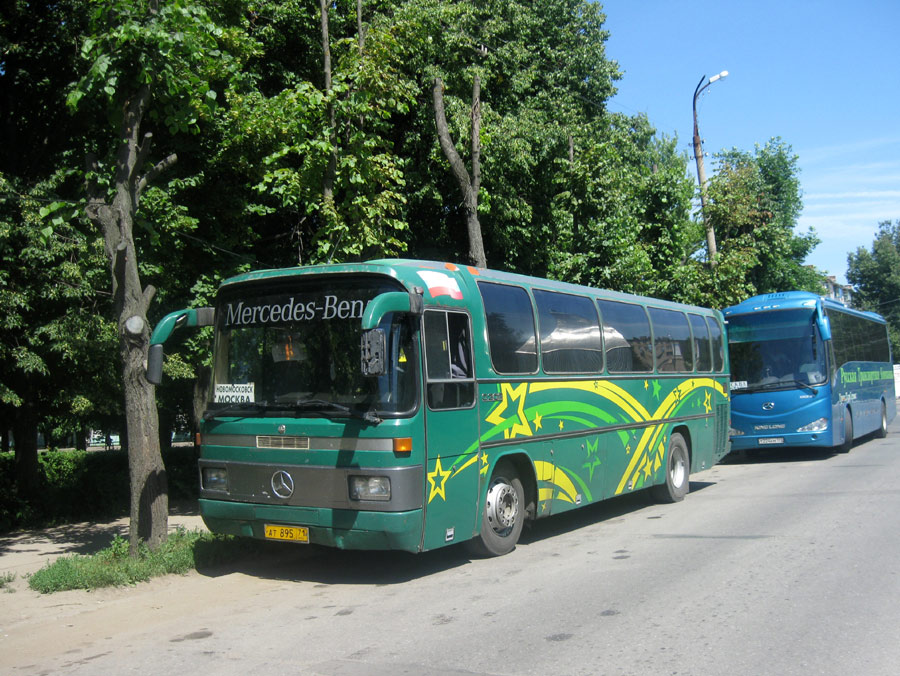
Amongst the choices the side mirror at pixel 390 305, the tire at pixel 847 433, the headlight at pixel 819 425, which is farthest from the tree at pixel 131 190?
the tire at pixel 847 433

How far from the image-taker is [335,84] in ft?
43.1

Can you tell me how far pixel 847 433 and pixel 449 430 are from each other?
50.2 feet

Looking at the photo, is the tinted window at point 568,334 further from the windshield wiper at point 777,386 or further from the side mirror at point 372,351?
the windshield wiper at point 777,386

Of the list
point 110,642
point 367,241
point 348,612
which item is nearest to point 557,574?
point 348,612

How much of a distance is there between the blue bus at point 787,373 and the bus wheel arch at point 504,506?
10.8 metres

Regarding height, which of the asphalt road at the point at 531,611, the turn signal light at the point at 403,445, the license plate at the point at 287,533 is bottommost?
the asphalt road at the point at 531,611

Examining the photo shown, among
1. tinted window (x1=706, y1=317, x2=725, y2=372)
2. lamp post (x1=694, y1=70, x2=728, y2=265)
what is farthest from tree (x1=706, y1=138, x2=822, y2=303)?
tinted window (x1=706, y1=317, x2=725, y2=372)

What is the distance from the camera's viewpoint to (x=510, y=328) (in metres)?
9.52

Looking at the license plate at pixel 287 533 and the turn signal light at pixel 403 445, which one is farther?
the license plate at pixel 287 533

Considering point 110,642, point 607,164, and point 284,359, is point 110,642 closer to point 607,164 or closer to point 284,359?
point 284,359

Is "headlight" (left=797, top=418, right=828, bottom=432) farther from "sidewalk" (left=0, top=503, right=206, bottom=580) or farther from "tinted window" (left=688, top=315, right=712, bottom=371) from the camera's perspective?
"sidewalk" (left=0, top=503, right=206, bottom=580)

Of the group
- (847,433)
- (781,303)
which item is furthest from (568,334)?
(847,433)

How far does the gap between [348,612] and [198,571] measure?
104 inches

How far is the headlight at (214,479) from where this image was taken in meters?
8.72
